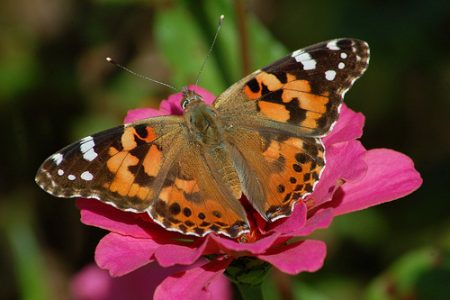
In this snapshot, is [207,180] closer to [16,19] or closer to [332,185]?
[332,185]

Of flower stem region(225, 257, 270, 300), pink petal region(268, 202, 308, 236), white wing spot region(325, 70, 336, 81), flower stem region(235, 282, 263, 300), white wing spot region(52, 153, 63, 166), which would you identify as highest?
white wing spot region(52, 153, 63, 166)

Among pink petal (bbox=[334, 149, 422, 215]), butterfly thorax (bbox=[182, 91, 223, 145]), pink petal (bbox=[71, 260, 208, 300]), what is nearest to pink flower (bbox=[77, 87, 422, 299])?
pink petal (bbox=[334, 149, 422, 215])

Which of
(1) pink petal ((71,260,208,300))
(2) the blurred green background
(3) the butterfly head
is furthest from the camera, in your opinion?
(2) the blurred green background

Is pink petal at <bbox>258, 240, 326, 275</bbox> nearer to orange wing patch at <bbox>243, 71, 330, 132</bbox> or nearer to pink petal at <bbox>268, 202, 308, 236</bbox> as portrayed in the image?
pink petal at <bbox>268, 202, 308, 236</bbox>

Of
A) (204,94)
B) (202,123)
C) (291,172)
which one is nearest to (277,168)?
(291,172)

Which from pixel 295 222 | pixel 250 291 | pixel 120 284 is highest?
pixel 295 222

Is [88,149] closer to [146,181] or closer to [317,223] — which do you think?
[146,181]

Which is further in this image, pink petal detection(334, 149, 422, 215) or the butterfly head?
the butterfly head
